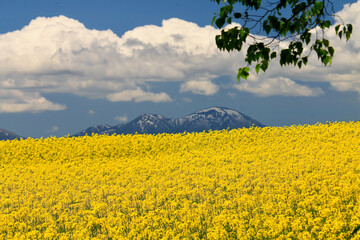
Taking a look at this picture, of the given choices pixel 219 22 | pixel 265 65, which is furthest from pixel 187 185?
pixel 219 22

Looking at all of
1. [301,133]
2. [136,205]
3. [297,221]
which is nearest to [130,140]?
[301,133]

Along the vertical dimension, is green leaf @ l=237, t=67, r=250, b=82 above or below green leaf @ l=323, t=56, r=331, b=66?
below

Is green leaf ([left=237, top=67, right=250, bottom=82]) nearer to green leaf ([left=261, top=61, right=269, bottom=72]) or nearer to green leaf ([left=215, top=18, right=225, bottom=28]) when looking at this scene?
green leaf ([left=261, top=61, right=269, bottom=72])

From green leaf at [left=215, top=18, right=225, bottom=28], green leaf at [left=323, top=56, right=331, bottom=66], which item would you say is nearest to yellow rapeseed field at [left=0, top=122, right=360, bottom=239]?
green leaf at [left=323, top=56, right=331, bottom=66]

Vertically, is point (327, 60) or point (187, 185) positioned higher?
point (327, 60)

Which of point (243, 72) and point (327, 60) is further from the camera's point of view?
point (327, 60)

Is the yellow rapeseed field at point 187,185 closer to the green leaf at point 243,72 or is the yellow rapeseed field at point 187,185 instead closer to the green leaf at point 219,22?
the green leaf at point 243,72

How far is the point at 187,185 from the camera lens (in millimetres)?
11289

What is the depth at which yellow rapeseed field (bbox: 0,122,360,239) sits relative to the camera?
7645 mm

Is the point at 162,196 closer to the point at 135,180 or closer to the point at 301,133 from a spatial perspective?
the point at 135,180

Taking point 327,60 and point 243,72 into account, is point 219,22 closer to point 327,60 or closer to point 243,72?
point 243,72

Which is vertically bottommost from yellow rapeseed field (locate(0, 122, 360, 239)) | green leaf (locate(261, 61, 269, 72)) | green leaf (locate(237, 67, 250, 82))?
yellow rapeseed field (locate(0, 122, 360, 239))

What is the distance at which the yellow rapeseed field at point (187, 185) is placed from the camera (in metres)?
7.64

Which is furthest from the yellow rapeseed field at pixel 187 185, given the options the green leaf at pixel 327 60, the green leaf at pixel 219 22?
the green leaf at pixel 219 22
